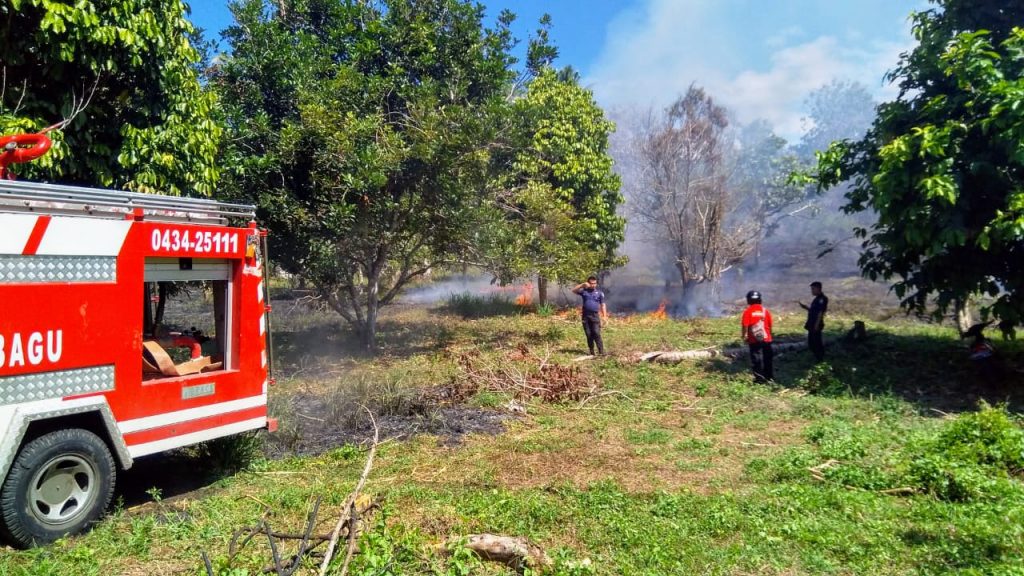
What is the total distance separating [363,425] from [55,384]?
4.00 m

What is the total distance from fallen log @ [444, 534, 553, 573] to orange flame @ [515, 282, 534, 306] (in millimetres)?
18266

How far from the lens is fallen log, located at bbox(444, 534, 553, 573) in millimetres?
4492

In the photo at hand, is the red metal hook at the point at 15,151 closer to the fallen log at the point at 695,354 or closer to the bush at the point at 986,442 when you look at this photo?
the bush at the point at 986,442

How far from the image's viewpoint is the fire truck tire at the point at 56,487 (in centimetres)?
466

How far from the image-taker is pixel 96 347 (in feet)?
16.6

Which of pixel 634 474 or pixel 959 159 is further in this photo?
pixel 959 159

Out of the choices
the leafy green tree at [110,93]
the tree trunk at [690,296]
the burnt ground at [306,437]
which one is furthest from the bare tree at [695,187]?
the leafy green tree at [110,93]

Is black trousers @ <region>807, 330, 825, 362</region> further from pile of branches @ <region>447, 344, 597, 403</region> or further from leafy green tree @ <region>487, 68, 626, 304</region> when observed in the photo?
leafy green tree @ <region>487, 68, 626, 304</region>

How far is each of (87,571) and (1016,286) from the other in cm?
1157

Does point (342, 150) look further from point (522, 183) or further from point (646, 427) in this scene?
point (522, 183)

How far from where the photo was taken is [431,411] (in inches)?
351

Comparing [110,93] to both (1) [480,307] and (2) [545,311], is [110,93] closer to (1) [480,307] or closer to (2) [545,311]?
(2) [545,311]

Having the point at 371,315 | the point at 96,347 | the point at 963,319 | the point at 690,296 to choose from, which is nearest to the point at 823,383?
the point at 963,319

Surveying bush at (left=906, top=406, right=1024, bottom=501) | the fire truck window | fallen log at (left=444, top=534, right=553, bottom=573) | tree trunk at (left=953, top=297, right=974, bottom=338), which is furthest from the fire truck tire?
tree trunk at (left=953, top=297, right=974, bottom=338)
